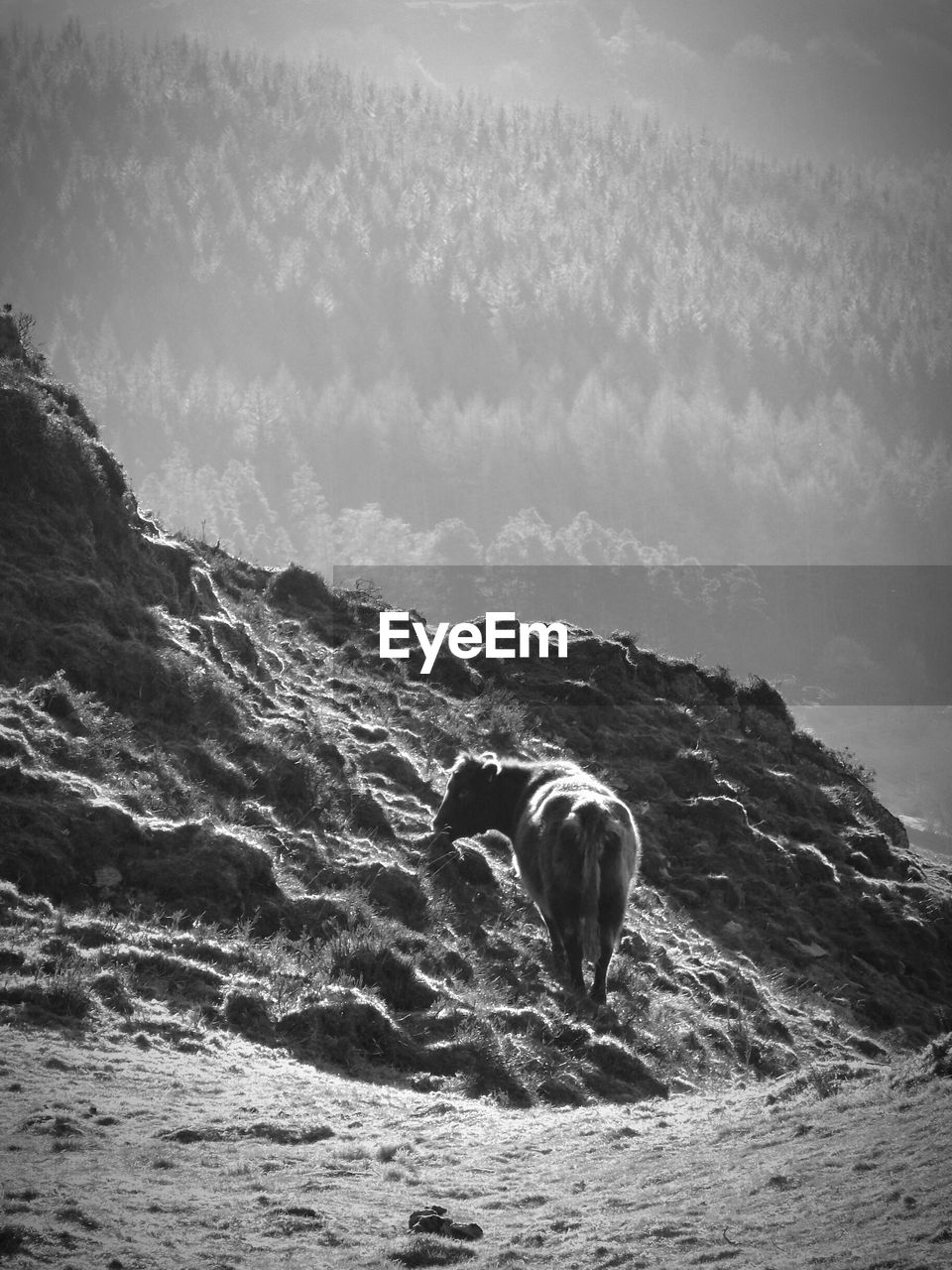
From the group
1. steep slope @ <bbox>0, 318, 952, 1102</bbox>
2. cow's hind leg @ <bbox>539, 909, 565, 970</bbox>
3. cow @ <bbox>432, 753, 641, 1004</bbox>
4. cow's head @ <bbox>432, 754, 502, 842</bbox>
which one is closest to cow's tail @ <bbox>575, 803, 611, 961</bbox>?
cow @ <bbox>432, 753, 641, 1004</bbox>

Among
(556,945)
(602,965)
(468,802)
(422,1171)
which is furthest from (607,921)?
(422,1171)

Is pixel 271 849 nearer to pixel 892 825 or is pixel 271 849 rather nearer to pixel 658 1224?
pixel 658 1224

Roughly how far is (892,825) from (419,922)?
16.8 m

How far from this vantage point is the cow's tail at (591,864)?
1672 cm

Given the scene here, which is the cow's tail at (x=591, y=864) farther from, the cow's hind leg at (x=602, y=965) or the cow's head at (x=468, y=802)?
the cow's head at (x=468, y=802)

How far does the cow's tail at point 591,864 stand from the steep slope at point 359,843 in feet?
2.90

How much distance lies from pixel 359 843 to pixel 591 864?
400cm

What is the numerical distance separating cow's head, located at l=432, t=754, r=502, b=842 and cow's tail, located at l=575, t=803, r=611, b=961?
3637 mm

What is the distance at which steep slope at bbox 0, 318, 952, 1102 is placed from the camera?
14.1 m

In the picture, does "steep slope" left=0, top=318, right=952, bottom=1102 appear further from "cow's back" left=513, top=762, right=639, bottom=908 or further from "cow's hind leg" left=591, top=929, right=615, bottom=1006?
"cow's back" left=513, top=762, right=639, bottom=908

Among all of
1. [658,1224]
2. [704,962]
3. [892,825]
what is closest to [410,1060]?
[658,1224]

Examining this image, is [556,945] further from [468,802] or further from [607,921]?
[468,802]

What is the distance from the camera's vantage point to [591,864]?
661 inches

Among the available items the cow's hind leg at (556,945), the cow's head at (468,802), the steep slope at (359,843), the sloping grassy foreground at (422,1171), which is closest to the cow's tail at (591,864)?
the cow's hind leg at (556,945)
